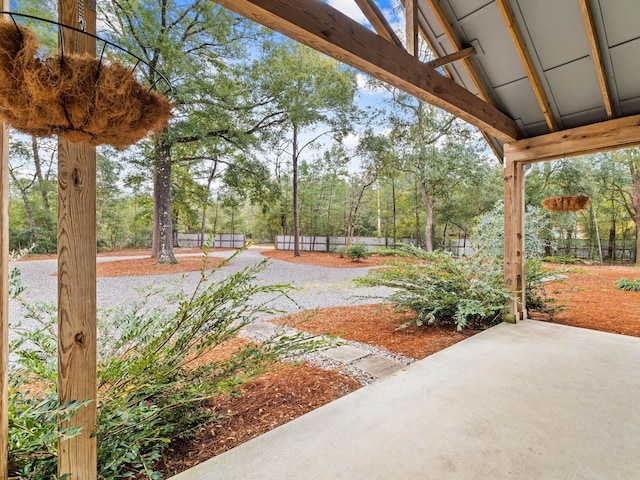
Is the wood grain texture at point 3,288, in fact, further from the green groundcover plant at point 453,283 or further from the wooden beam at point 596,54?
the wooden beam at point 596,54

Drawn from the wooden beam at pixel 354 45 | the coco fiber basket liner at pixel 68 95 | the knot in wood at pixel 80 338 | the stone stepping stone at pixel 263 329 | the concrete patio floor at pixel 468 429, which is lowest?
the stone stepping stone at pixel 263 329

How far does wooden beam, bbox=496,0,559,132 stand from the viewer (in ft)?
6.38

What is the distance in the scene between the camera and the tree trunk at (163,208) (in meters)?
6.27

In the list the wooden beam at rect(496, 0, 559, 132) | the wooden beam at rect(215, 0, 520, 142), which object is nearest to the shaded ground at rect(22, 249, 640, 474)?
the wooden beam at rect(215, 0, 520, 142)

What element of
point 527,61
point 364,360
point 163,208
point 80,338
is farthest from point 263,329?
point 163,208

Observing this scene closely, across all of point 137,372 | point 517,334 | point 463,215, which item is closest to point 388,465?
point 137,372

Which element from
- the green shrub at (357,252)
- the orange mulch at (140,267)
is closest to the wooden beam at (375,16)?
the orange mulch at (140,267)

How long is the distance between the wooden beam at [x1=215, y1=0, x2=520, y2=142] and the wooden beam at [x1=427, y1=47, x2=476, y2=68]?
117mm

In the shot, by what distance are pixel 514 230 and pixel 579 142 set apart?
89cm

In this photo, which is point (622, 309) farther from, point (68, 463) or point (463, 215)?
point (463, 215)

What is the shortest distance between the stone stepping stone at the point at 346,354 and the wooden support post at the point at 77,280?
1534 millimetres

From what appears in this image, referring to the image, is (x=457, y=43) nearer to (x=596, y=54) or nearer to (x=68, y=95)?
(x=596, y=54)

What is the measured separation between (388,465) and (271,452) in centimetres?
45

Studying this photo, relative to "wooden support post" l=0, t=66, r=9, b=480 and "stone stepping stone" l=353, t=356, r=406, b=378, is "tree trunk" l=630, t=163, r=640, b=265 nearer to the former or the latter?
"stone stepping stone" l=353, t=356, r=406, b=378
